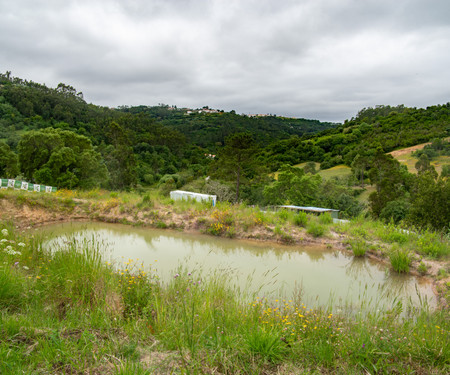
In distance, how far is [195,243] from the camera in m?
8.52

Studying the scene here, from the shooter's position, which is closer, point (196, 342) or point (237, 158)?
point (196, 342)

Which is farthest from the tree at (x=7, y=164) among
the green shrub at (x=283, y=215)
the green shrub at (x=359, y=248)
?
the green shrub at (x=359, y=248)

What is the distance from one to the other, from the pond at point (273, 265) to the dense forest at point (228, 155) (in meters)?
6.83

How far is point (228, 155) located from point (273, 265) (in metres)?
21.1

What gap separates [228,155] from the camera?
27.0 metres

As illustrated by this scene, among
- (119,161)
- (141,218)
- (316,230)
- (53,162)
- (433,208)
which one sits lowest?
(141,218)

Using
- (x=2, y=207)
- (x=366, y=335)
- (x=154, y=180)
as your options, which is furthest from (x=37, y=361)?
(x=154, y=180)

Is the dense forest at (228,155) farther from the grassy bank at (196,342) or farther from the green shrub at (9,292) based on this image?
the green shrub at (9,292)

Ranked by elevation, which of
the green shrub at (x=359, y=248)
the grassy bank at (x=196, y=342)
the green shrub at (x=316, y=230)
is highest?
the grassy bank at (x=196, y=342)

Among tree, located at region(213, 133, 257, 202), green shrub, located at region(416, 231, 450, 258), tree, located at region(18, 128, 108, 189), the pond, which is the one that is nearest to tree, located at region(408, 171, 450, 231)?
green shrub, located at region(416, 231, 450, 258)

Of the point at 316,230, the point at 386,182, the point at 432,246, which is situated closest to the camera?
the point at 432,246

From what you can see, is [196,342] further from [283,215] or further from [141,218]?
[141,218]

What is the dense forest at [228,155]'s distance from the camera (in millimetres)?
19263

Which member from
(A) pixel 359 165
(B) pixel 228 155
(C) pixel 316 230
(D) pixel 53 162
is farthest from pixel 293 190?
(A) pixel 359 165
